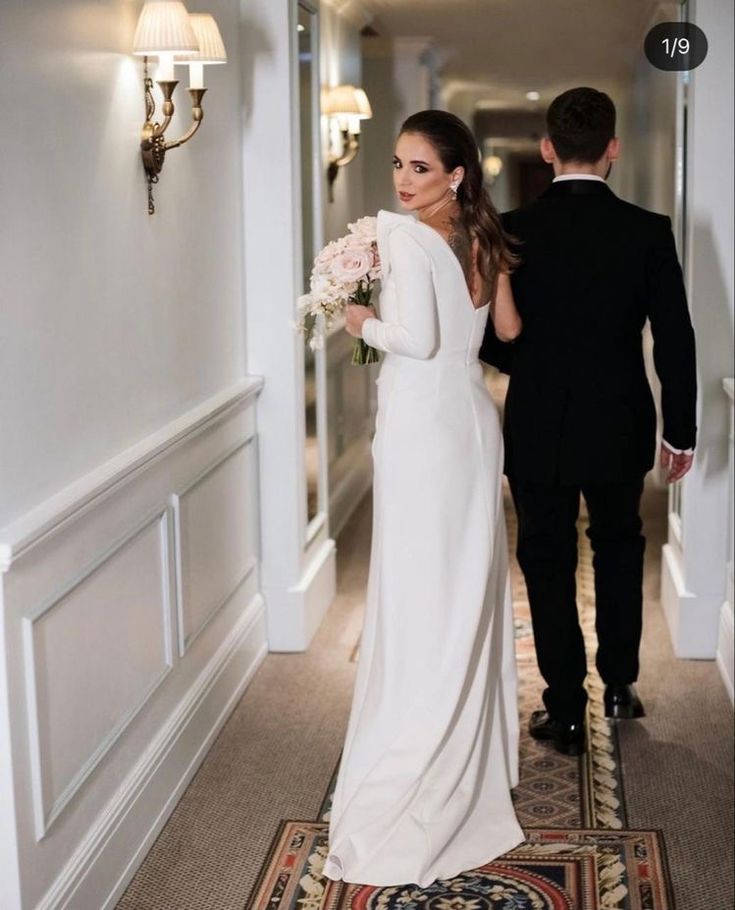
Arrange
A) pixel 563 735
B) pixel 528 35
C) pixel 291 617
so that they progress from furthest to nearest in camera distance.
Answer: pixel 528 35 → pixel 291 617 → pixel 563 735

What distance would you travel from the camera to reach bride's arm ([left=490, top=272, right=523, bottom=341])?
313 centimetres

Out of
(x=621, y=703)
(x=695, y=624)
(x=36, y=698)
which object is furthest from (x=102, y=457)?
(x=695, y=624)

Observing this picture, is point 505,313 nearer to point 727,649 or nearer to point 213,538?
point 213,538

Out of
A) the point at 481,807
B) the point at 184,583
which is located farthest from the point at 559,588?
the point at 184,583

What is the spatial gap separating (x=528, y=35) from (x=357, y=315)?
4.61 meters

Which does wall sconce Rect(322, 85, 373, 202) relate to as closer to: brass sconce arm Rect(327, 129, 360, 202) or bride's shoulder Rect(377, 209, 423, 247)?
brass sconce arm Rect(327, 129, 360, 202)

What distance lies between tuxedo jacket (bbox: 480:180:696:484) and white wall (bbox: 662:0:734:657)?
792 millimetres

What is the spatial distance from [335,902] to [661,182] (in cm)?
557

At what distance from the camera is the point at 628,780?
3.40 meters

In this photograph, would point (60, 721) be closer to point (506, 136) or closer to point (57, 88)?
point (57, 88)

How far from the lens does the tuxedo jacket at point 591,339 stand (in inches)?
129

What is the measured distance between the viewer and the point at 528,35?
709cm

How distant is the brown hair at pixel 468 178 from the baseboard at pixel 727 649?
1.65m

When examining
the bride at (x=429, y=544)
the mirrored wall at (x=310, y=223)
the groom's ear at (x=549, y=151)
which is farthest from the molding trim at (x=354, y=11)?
the bride at (x=429, y=544)
